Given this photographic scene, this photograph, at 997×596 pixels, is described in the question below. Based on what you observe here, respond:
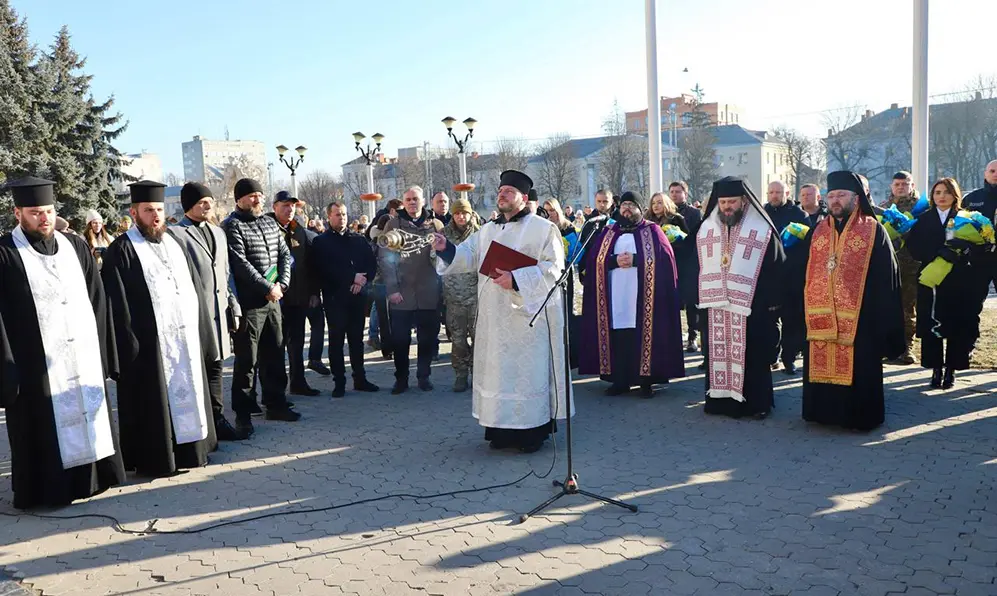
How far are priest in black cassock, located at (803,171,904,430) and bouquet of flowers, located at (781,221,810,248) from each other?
560 mm

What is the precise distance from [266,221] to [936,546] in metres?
5.78

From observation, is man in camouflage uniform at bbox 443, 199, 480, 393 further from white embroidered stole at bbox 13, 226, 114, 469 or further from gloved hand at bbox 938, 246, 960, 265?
gloved hand at bbox 938, 246, 960, 265

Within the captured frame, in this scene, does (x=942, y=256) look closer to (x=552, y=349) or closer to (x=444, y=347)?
(x=552, y=349)

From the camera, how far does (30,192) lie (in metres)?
5.09

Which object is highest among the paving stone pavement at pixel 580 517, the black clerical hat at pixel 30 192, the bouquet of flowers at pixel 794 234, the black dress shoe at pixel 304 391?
the black clerical hat at pixel 30 192

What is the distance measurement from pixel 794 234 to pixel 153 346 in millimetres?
5444

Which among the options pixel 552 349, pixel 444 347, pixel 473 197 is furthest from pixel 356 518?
pixel 473 197

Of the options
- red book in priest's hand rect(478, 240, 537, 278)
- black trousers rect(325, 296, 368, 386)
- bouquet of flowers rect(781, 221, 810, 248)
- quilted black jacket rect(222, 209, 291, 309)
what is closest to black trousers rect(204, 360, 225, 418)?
quilted black jacket rect(222, 209, 291, 309)

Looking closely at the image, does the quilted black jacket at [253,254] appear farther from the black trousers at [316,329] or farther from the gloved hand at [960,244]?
the gloved hand at [960,244]

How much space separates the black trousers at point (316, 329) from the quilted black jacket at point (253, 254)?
1512 mm

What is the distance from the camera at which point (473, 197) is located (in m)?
76.4

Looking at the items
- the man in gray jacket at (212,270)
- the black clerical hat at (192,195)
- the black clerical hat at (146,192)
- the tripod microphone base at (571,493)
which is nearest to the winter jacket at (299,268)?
the man in gray jacket at (212,270)

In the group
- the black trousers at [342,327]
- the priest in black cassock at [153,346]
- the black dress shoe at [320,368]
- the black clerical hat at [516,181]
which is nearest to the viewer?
the priest in black cassock at [153,346]

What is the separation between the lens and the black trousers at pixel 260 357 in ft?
22.9
